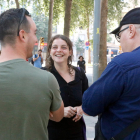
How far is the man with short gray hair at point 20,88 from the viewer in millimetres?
1205

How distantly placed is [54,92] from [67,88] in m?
1.01

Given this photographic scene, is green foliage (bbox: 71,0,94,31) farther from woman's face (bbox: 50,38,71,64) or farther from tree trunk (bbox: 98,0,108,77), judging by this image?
woman's face (bbox: 50,38,71,64)

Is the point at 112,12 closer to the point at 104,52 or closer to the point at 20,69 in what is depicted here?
the point at 104,52

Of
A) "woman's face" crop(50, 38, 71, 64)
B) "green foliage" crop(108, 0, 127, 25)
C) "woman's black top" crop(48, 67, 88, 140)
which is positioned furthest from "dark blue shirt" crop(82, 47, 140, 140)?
"green foliage" crop(108, 0, 127, 25)

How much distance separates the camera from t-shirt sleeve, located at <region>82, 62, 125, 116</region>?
137 centimetres

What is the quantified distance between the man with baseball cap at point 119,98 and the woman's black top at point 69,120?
0.81 m

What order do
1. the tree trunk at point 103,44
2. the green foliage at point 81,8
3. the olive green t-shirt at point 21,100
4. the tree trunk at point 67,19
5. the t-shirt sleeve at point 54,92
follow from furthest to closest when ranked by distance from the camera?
the green foliage at point 81,8 → the tree trunk at point 67,19 → the tree trunk at point 103,44 → the t-shirt sleeve at point 54,92 → the olive green t-shirt at point 21,100

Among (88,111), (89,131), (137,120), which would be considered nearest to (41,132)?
(88,111)

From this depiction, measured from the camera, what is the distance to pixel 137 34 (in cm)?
152

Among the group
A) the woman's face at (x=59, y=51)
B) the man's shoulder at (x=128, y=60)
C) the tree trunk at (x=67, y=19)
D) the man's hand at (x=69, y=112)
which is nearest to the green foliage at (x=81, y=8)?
the tree trunk at (x=67, y=19)

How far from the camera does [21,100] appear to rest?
1209 millimetres

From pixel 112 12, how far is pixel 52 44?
485 inches

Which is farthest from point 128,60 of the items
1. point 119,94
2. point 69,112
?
point 69,112

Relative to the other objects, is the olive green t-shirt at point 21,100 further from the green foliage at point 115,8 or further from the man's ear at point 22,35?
the green foliage at point 115,8
